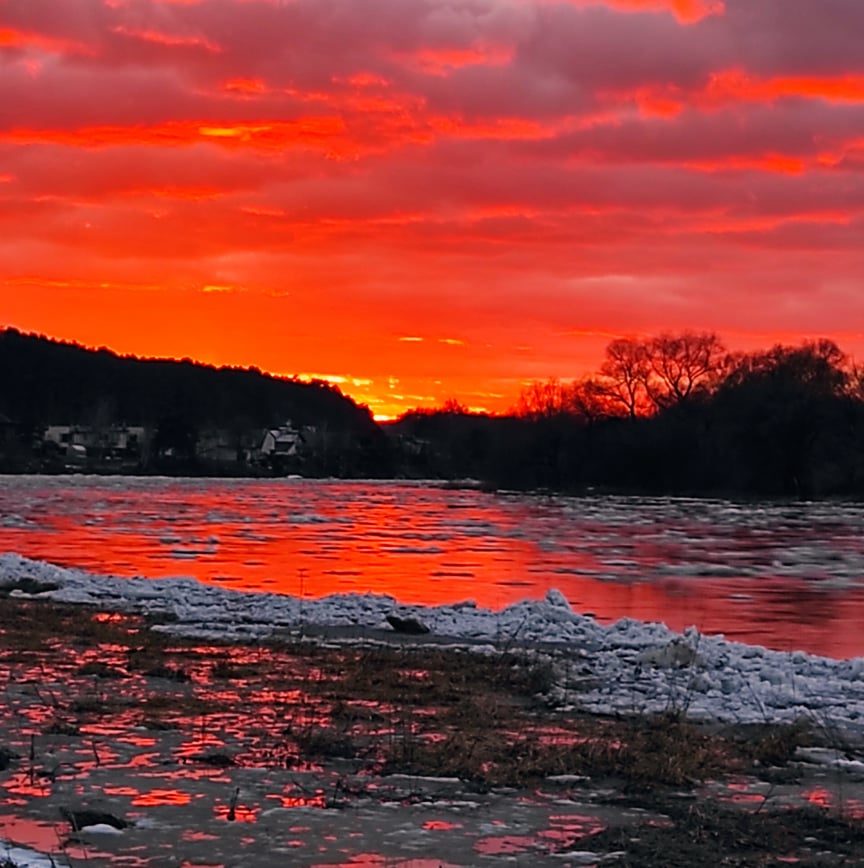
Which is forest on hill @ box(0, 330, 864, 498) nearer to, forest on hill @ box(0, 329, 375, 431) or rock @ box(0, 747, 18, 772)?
forest on hill @ box(0, 329, 375, 431)

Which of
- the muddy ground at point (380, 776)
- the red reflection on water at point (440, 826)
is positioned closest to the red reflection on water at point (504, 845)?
the muddy ground at point (380, 776)

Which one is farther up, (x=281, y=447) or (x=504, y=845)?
(x=281, y=447)

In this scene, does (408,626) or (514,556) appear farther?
(514,556)

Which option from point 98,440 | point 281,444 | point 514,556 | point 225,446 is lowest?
point 514,556

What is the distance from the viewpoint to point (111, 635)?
1416 cm

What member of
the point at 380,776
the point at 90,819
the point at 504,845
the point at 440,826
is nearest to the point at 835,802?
the point at 504,845

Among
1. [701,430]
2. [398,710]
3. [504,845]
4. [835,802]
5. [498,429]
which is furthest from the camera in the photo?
[498,429]

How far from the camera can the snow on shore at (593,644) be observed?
35.3 ft

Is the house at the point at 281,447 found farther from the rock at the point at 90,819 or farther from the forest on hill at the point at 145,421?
the rock at the point at 90,819

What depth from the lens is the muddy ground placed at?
6.18 metres

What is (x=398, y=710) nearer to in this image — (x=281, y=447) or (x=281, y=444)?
(x=281, y=447)

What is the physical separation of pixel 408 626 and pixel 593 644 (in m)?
2.24

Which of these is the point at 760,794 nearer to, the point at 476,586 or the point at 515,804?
the point at 515,804

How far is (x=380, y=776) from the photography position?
303 inches
